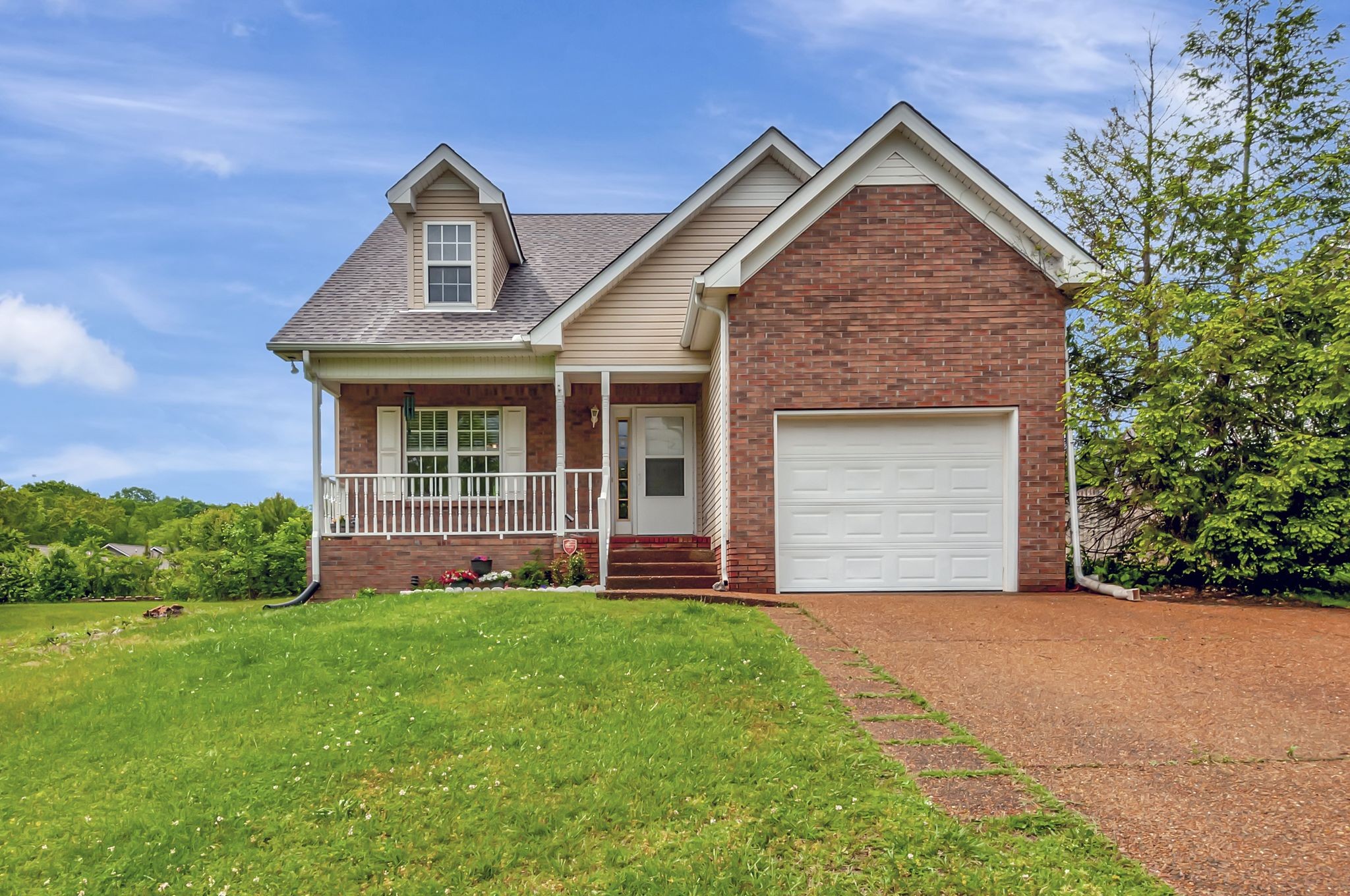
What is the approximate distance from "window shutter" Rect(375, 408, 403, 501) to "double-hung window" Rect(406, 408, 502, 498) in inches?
5.4

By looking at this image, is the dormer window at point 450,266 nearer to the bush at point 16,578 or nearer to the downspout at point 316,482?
the downspout at point 316,482

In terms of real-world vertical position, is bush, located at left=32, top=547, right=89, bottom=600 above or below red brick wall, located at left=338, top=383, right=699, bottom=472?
below

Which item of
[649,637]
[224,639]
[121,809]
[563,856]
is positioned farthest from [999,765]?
[224,639]

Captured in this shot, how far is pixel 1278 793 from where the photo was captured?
478cm

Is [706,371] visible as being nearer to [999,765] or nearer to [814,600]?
[814,600]

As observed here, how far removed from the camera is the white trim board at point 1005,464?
11.9 m

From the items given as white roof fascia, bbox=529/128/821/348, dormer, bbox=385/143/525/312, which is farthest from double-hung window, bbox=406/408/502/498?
white roof fascia, bbox=529/128/821/348

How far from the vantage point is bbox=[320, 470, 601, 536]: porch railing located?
47.6ft

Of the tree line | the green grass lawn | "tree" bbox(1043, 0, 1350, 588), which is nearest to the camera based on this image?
the green grass lawn

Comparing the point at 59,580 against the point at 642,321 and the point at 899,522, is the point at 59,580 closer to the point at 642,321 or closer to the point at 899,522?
the point at 642,321

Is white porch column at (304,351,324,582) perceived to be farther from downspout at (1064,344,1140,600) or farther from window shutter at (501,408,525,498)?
downspout at (1064,344,1140,600)

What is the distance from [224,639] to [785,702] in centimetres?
536

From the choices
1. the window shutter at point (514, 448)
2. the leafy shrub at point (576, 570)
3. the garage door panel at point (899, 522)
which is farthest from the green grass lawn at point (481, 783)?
the window shutter at point (514, 448)

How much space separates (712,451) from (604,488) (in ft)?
5.37
